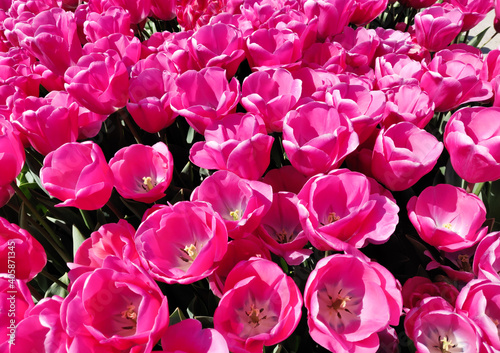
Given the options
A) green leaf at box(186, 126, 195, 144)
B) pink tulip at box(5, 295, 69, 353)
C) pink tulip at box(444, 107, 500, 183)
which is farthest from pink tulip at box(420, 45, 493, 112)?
pink tulip at box(5, 295, 69, 353)

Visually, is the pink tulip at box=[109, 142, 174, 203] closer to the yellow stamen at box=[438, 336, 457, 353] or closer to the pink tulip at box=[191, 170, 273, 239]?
the pink tulip at box=[191, 170, 273, 239]

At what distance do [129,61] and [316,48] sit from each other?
0.49m

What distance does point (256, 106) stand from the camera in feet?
2.51

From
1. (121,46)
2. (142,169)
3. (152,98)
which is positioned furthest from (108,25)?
(142,169)

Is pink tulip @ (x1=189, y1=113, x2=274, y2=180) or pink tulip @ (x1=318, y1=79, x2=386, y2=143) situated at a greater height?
pink tulip @ (x1=318, y1=79, x2=386, y2=143)

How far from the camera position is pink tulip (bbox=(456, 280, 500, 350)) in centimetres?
55

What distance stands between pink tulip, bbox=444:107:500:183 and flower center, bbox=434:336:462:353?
286mm

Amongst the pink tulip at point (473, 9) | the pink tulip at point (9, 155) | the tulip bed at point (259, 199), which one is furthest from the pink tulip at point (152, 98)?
the pink tulip at point (473, 9)

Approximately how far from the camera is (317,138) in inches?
25.9

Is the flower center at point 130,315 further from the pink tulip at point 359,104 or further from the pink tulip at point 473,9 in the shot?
the pink tulip at point 473,9

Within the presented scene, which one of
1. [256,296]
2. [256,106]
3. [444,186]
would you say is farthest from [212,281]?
[444,186]

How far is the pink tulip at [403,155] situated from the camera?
68 cm

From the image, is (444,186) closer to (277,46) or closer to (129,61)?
(277,46)

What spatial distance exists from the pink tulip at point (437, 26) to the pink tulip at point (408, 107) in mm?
428
